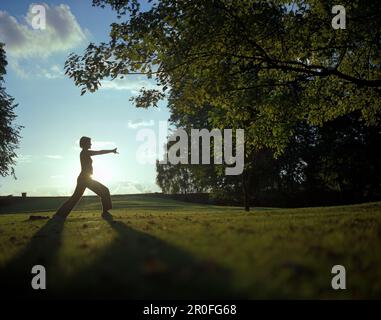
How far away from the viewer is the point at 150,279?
3650 mm

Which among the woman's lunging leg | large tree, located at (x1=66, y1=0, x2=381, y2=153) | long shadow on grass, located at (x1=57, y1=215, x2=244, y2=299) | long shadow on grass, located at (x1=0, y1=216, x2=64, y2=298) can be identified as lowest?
long shadow on grass, located at (x1=0, y1=216, x2=64, y2=298)

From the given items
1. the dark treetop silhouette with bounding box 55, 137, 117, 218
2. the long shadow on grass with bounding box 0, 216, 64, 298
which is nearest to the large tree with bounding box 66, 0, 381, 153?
the dark treetop silhouette with bounding box 55, 137, 117, 218

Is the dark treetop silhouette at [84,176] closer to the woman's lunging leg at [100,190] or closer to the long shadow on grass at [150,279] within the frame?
the woman's lunging leg at [100,190]

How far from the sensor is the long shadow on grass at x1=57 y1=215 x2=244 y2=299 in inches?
129

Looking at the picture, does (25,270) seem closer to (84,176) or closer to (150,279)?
(150,279)

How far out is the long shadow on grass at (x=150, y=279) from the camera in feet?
10.8

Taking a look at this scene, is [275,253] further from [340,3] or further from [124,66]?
[340,3]

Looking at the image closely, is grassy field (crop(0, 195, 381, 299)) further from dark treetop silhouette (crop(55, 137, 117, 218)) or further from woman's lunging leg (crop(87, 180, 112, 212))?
woman's lunging leg (crop(87, 180, 112, 212))

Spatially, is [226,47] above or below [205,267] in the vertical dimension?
above

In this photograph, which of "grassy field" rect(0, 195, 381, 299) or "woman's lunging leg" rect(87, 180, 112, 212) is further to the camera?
"woman's lunging leg" rect(87, 180, 112, 212)

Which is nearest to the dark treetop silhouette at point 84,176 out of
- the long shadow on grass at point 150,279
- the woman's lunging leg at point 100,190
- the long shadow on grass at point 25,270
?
the woman's lunging leg at point 100,190

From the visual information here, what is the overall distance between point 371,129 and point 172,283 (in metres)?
44.0

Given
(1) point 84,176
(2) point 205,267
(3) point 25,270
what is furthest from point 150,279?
(1) point 84,176
